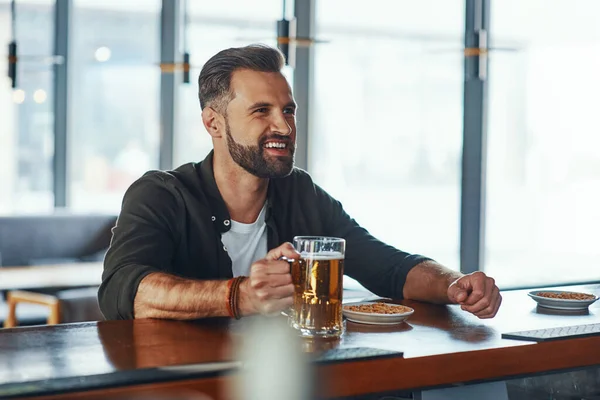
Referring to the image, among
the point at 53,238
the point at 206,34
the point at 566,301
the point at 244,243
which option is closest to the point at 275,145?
the point at 244,243

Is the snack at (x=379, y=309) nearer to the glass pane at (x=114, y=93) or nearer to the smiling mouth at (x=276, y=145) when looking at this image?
the smiling mouth at (x=276, y=145)

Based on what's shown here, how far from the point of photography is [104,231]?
6.30 m

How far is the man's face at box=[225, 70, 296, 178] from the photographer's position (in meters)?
2.41

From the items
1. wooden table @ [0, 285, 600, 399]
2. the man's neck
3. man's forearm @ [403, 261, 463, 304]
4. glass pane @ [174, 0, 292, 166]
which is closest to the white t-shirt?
the man's neck

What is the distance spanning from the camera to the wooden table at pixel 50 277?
451 centimetres

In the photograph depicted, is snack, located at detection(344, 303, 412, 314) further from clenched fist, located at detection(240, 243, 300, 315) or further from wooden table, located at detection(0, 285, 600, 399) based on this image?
clenched fist, located at detection(240, 243, 300, 315)

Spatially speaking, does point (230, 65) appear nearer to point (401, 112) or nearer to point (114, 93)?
point (401, 112)

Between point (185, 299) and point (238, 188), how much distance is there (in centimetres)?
66

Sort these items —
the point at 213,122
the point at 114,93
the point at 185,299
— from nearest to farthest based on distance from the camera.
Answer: the point at 185,299 → the point at 213,122 → the point at 114,93

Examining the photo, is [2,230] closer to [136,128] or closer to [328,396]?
[136,128]

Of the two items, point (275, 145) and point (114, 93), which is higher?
point (114, 93)

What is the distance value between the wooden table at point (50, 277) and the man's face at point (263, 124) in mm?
2336

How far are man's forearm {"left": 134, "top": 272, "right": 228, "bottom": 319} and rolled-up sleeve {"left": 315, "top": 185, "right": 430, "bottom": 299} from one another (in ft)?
2.35

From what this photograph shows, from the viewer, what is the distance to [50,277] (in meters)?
4.67
